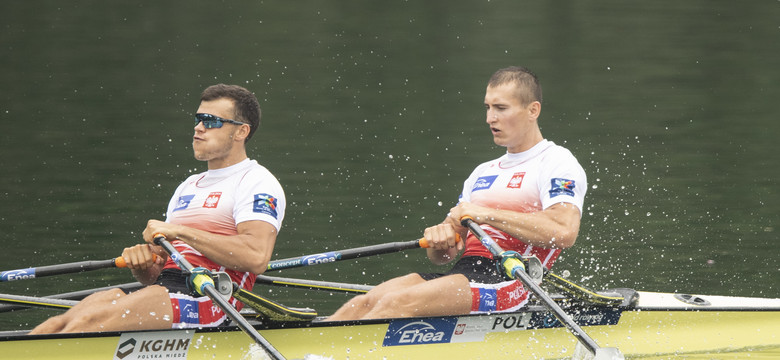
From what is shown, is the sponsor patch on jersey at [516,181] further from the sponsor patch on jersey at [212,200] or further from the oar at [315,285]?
the sponsor patch on jersey at [212,200]

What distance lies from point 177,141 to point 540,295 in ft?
32.8

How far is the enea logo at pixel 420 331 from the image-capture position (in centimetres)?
656

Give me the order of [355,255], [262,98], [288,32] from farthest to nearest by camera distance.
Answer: [288,32], [262,98], [355,255]

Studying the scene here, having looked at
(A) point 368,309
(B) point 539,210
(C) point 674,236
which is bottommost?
(C) point 674,236

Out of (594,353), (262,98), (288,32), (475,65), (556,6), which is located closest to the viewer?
(594,353)

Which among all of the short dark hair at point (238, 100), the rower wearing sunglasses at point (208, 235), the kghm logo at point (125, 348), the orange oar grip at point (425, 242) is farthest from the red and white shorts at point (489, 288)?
the kghm logo at point (125, 348)

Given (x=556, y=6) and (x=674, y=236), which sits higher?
(x=556, y=6)

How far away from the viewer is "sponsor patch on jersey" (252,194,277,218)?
6.44 metres

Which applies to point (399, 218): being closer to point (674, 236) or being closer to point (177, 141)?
point (674, 236)

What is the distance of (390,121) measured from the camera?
18125mm

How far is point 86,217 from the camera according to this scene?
11.7 metres

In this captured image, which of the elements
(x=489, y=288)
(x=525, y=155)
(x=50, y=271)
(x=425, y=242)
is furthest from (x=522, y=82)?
(x=50, y=271)

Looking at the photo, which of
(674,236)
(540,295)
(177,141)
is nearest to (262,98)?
(177,141)

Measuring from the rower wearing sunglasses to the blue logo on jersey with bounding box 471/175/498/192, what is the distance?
4.62ft
